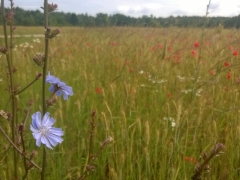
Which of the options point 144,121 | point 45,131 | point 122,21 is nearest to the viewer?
point 45,131

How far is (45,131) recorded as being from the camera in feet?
2.35

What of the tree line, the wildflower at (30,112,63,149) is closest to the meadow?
the wildflower at (30,112,63,149)

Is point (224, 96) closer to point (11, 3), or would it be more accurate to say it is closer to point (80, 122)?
point (80, 122)

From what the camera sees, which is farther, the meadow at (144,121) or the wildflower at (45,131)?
the meadow at (144,121)

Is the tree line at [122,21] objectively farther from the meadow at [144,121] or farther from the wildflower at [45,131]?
the wildflower at [45,131]

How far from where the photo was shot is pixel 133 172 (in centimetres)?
137

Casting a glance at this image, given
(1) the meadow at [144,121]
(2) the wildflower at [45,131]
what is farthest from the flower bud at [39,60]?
(1) the meadow at [144,121]

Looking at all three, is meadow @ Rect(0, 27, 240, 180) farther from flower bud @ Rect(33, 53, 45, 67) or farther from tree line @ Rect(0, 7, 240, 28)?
tree line @ Rect(0, 7, 240, 28)

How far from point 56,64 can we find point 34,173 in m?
2.39

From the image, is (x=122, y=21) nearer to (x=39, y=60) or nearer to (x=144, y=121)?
(x=144, y=121)

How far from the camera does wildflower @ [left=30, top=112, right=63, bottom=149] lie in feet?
2.21

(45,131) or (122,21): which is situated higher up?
(122,21)

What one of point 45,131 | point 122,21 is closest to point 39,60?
point 45,131

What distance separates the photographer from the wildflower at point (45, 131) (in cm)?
67
